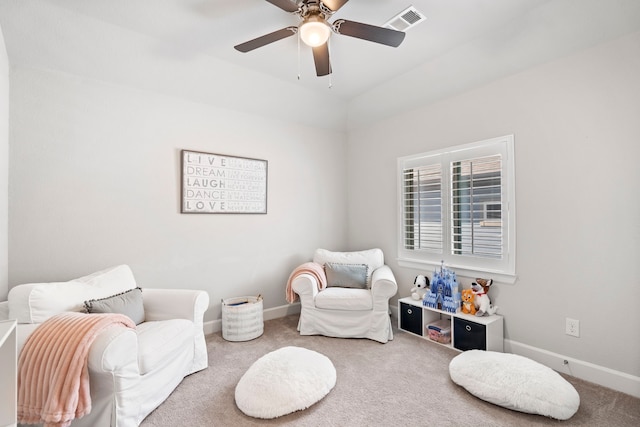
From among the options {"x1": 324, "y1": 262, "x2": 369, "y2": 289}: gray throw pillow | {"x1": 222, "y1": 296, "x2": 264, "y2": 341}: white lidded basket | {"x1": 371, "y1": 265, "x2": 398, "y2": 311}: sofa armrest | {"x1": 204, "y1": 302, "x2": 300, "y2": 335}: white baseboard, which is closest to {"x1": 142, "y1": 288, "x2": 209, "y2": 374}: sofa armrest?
{"x1": 222, "y1": 296, "x2": 264, "y2": 341}: white lidded basket

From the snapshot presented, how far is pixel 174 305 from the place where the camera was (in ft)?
7.89

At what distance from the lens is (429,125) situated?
3336 millimetres

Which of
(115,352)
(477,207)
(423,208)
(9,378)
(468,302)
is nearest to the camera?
(9,378)

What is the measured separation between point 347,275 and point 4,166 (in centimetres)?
292

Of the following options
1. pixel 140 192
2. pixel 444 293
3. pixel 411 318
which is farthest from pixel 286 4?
pixel 411 318

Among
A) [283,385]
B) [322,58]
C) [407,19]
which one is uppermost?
[407,19]

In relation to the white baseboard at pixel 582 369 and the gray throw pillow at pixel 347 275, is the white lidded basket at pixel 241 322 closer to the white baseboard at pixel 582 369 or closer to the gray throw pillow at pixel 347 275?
the gray throw pillow at pixel 347 275

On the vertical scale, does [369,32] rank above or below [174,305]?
above

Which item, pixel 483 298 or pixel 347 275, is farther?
pixel 347 275

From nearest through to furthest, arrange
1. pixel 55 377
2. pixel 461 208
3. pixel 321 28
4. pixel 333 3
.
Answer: pixel 55 377 → pixel 333 3 → pixel 321 28 → pixel 461 208

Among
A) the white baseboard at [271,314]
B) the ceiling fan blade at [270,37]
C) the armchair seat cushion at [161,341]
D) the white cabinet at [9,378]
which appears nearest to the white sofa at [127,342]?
the armchair seat cushion at [161,341]

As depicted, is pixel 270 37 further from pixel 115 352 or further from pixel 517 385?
pixel 517 385

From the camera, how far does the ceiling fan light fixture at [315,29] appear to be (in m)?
1.95

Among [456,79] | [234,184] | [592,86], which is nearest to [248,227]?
[234,184]
